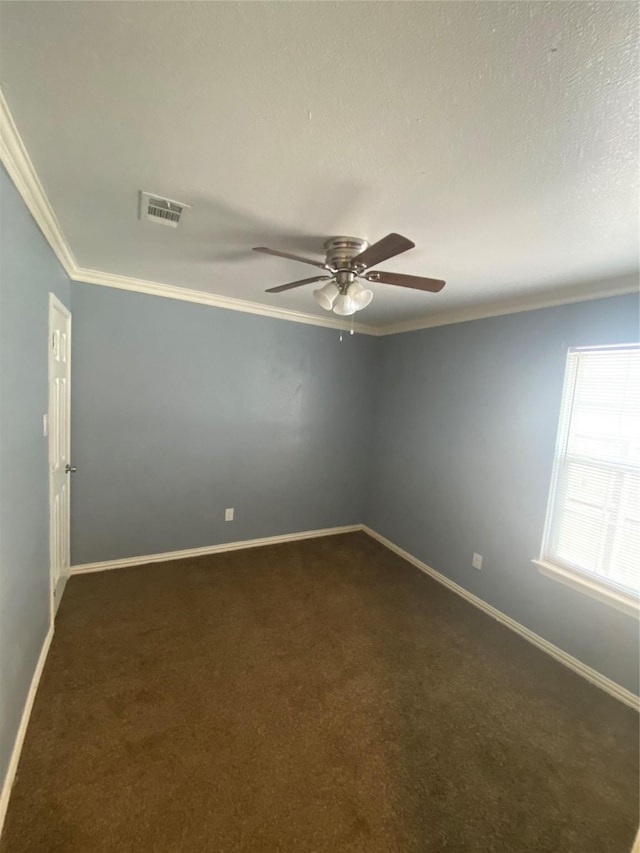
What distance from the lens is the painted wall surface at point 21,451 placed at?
1374mm

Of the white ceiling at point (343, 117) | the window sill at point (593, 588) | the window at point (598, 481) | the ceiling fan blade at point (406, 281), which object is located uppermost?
the white ceiling at point (343, 117)

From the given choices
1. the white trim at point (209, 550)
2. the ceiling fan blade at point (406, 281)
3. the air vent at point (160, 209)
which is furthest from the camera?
the white trim at point (209, 550)

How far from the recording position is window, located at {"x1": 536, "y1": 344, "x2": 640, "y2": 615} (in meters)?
2.17

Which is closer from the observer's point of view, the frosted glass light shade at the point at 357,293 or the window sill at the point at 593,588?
the frosted glass light shade at the point at 357,293

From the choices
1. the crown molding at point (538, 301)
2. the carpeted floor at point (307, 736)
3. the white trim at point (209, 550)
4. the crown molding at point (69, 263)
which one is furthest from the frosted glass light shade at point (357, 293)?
the white trim at point (209, 550)

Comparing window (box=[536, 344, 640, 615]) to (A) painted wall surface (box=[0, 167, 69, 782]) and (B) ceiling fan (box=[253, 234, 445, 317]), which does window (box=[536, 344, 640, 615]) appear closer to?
(B) ceiling fan (box=[253, 234, 445, 317])

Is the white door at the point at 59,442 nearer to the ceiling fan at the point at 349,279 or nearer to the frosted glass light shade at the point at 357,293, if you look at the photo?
the ceiling fan at the point at 349,279

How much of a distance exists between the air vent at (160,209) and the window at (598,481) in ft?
8.14

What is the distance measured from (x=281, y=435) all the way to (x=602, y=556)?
2.72 metres

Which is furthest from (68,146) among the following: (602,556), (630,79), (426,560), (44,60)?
(426,560)

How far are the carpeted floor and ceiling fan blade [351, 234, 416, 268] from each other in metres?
2.19

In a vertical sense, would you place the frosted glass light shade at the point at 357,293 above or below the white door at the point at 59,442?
above

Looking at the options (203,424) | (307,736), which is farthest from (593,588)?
(203,424)

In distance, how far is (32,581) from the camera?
72.2 inches
